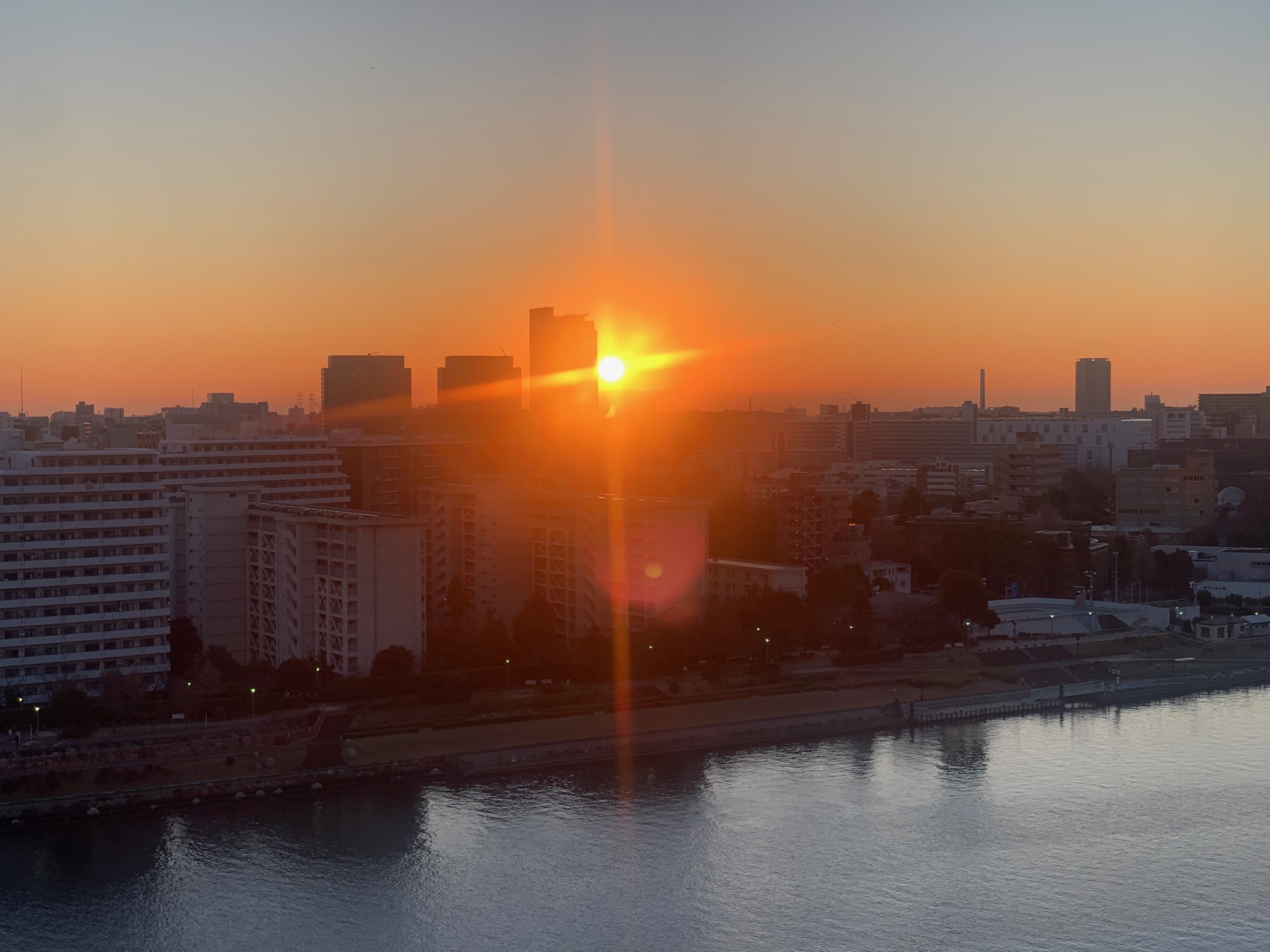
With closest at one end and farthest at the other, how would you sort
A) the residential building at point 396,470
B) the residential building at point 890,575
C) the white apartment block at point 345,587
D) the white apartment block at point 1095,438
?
the white apartment block at point 345,587, the residential building at point 890,575, the residential building at point 396,470, the white apartment block at point 1095,438

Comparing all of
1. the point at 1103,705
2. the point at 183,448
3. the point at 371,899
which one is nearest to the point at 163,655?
the point at 371,899

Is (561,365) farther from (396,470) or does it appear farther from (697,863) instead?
(697,863)

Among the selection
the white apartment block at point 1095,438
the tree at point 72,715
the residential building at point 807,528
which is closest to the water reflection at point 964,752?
the residential building at point 807,528

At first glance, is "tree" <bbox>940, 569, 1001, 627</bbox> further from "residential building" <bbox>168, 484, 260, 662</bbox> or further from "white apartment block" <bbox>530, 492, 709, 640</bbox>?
"residential building" <bbox>168, 484, 260, 662</bbox>

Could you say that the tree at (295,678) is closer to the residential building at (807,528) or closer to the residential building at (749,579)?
the residential building at (749,579)

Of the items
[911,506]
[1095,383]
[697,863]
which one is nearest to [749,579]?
[697,863]

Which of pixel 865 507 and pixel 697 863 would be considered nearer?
pixel 697 863
